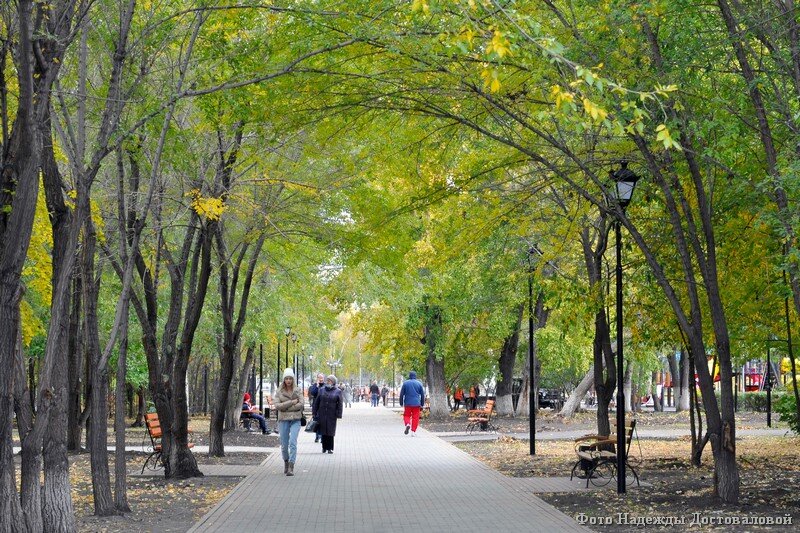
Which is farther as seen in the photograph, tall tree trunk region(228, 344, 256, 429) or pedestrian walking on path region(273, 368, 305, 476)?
tall tree trunk region(228, 344, 256, 429)

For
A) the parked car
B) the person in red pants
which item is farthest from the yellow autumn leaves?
the parked car

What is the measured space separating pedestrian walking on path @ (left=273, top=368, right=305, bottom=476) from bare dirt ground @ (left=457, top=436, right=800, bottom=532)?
153 inches

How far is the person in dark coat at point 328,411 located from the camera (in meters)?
25.8

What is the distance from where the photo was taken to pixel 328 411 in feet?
84.4

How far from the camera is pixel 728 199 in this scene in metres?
17.1

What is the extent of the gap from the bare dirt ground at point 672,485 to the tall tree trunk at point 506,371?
18347 mm

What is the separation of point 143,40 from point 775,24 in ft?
24.8

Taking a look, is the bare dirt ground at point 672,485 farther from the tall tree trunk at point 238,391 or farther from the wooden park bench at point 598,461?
the tall tree trunk at point 238,391

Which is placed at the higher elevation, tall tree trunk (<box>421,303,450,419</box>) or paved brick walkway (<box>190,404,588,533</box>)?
tall tree trunk (<box>421,303,450,419</box>)

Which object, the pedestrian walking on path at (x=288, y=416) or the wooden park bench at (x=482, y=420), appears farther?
the wooden park bench at (x=482, y=420)

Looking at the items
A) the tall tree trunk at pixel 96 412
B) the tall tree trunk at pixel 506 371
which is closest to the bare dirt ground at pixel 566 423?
the tall tree trunk at pixel 506 371

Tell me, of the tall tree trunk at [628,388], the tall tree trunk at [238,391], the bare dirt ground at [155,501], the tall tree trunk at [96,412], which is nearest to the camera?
the bare dirt ground at [155,501]

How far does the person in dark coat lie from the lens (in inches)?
1016

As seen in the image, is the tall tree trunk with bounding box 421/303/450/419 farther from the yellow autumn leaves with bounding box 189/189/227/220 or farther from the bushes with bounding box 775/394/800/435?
the yellow autumn leaves with bounding box 189/189/227/220
